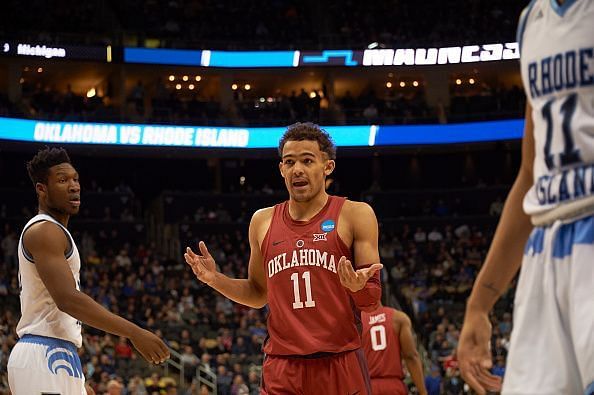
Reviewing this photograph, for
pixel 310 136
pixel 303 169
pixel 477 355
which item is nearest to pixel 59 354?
pixel 303 169

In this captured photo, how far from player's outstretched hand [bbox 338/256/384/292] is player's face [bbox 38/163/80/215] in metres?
1.72

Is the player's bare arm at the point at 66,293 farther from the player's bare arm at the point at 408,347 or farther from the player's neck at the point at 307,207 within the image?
the player's bare arm at the point at 408,347

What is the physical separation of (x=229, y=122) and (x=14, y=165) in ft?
24.0

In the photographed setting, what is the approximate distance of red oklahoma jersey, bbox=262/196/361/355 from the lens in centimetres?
575

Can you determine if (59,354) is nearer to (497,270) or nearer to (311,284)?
(311,284)

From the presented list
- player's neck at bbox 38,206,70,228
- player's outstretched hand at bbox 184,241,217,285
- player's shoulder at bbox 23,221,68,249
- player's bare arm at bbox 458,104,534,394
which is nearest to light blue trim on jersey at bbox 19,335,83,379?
player's shoulder at bbox 23,221,68,249

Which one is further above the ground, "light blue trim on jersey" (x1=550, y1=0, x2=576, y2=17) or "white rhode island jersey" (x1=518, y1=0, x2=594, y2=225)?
"light blue trim on jersey" (x1=550, y1=0, x2=576, y2=17)

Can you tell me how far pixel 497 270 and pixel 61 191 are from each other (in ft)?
11.5

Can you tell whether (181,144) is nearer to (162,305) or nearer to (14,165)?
(14,165)

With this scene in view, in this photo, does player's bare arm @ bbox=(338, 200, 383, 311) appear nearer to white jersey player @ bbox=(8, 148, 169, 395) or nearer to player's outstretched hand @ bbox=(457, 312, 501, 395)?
white jersey player @ bbox=(8, 148, 169, 395)

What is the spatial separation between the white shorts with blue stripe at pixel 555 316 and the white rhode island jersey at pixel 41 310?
345 cm

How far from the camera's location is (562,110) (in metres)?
2.86

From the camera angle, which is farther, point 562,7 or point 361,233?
point 361,233

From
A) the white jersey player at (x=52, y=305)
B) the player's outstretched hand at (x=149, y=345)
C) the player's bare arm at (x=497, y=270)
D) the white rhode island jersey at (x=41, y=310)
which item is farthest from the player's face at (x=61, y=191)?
the player's bare arm at (x=497, y=270)
